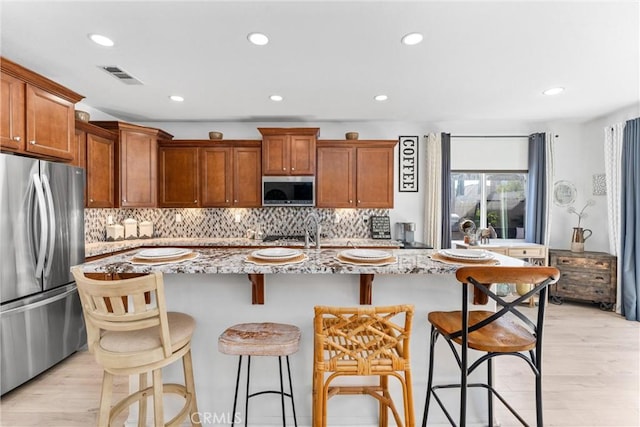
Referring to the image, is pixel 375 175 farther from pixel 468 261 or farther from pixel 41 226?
pixel 41 226

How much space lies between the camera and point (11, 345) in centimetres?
220

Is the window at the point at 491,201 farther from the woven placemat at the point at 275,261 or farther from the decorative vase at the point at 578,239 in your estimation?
the woven placemat at the point at 275,261

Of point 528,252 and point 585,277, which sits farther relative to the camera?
point 528,252

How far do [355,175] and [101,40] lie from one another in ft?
9.97

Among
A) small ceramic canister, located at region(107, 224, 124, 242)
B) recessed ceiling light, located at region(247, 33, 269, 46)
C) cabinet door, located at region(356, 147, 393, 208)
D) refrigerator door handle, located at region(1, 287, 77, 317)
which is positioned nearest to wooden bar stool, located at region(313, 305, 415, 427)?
recessed ceiling light, located at region(247, 33, 269, 46)

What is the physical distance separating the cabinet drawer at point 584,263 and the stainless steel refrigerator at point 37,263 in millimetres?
5792

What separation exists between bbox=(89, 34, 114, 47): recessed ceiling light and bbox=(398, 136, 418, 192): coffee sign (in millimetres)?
3667

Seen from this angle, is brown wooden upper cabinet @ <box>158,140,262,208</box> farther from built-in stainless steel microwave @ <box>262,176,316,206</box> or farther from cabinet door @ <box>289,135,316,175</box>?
cabinet door @ <box>289,135,316,175</box>

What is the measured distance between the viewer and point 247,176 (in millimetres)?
4207

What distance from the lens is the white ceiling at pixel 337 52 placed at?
1879mm

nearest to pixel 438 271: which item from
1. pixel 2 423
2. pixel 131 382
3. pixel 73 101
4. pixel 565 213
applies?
pixel 131 382

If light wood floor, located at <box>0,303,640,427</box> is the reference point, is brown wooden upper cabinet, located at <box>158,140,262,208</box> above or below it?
above

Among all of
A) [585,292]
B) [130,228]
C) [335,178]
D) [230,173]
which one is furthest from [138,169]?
[585,292]

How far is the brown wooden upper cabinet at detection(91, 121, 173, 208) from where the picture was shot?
3793 mm
